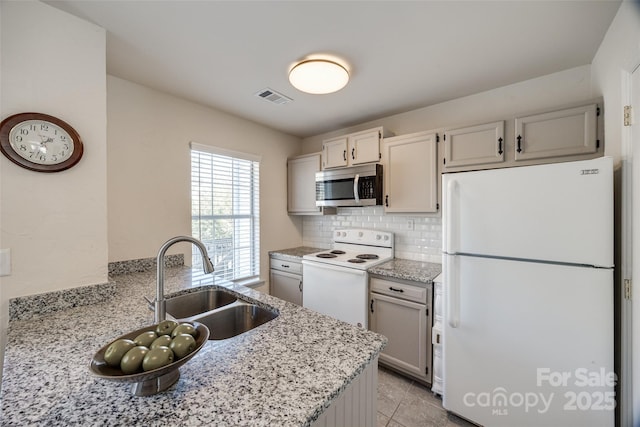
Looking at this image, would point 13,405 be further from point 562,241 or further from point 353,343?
point 562,241

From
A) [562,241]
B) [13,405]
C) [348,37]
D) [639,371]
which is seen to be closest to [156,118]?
[348,37]

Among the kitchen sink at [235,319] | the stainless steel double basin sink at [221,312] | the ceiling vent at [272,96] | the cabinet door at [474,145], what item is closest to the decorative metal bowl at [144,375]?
the stainless steel double basin sink at [221,312]

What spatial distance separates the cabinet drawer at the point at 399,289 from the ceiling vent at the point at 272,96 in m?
1.88

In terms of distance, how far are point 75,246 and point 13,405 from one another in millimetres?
947

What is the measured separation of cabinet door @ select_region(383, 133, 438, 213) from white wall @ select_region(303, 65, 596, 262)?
218mm

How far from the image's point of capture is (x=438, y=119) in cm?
248

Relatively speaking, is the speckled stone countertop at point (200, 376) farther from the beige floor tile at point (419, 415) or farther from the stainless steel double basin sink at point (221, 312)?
the beige floor tile at point (419, 415)

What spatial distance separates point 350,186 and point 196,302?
1.79m

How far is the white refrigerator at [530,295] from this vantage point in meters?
1.23

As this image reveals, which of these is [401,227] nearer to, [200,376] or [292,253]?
[292,253]

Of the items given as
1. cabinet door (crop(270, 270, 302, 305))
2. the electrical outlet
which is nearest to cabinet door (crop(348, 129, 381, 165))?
cabinet door (crop(270, 270, 302, 305))

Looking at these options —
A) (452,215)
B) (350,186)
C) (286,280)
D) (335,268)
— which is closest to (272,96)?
(350,186)

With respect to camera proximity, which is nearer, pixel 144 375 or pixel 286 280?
pixel 144 375

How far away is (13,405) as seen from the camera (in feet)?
2.12
